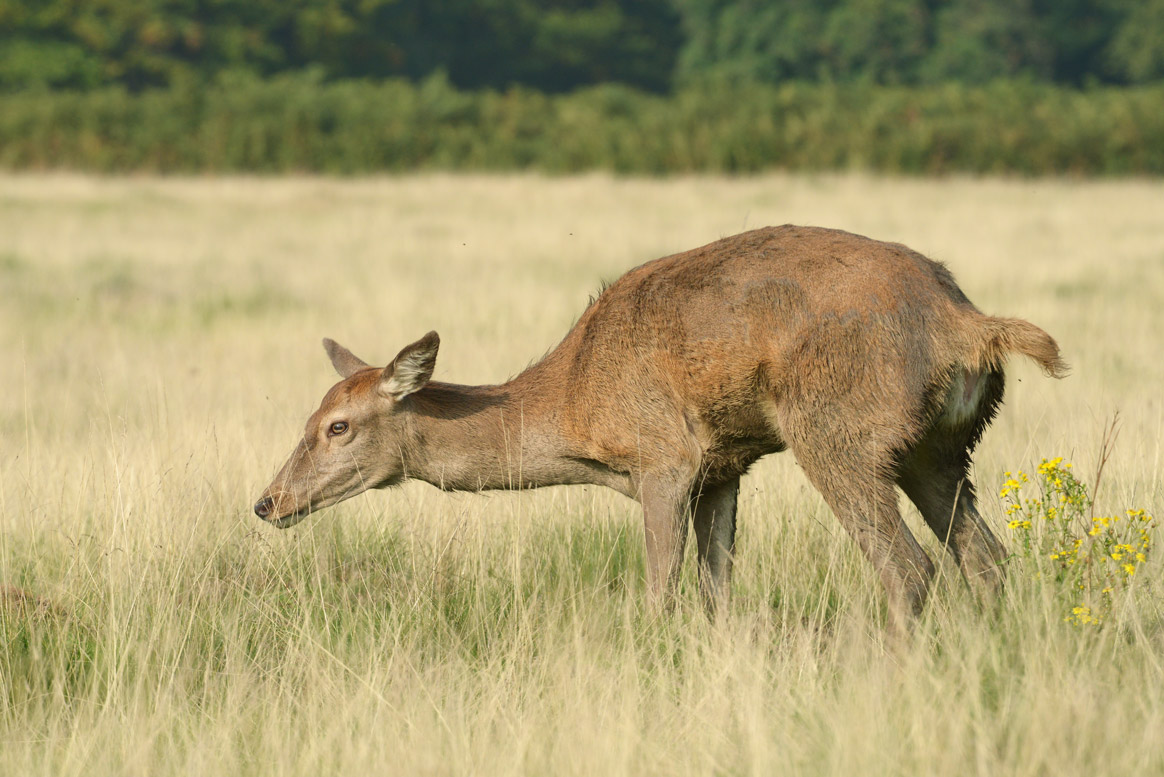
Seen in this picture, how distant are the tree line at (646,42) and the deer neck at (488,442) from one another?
1881 inches

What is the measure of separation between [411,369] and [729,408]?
1.21 metres

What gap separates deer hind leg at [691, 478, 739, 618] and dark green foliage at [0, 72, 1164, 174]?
2917 cm

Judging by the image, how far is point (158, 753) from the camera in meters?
4.08

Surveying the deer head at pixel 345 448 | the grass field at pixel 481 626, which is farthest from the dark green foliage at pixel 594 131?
the deer head at pixel 345 448

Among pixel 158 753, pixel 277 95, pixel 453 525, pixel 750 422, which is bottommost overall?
pixel 158 753

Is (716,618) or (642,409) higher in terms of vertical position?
(642,409)

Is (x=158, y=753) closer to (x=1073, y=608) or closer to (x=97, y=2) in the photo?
(x=1073, y=608)

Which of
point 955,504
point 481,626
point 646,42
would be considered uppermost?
point 646,42

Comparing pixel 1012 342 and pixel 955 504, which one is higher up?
pixel 1012 342

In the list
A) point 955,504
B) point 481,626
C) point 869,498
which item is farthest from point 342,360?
point 955,504

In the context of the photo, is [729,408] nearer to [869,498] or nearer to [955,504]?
[869,498]

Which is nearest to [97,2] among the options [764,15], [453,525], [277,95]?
[277,95]

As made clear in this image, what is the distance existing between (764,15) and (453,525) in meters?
57.3

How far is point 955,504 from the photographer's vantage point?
5168mm
